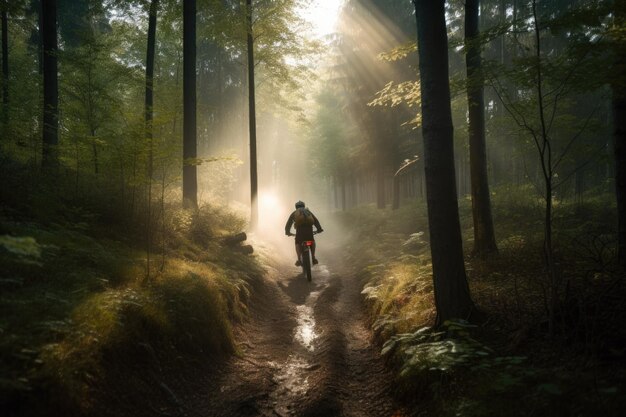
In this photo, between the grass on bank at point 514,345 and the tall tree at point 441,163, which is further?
the tall tree at point 441,163

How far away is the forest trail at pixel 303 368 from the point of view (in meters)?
4.27

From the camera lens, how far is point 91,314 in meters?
4.00

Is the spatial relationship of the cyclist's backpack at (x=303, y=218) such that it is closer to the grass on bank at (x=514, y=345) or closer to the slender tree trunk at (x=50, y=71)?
the grass on bank at (x=514, y=345)

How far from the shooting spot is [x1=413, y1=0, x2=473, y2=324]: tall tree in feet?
16.4

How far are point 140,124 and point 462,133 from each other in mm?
8760

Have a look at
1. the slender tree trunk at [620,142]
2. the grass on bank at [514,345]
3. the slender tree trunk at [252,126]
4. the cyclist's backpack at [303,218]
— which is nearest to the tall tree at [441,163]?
the grass on bank at [514,345]

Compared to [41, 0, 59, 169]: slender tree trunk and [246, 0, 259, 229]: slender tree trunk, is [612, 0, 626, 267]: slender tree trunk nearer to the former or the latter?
[246, 0, 259, 229]: slender tree trunk

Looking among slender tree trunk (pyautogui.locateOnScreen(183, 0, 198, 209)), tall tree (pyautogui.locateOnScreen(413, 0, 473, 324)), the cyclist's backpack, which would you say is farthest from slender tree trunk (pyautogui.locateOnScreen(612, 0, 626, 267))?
slender tree trunk (pyautogui.locateOnScreen(183, 0, 198, 209))

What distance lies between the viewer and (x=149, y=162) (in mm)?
7426

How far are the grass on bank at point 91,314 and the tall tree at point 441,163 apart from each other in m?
3.71

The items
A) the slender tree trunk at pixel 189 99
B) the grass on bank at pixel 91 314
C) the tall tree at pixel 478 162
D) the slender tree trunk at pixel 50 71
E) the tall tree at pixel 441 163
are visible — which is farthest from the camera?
the slender tree trunk at pixel 189 99

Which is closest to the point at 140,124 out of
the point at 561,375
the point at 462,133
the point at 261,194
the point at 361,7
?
the point at 561,375

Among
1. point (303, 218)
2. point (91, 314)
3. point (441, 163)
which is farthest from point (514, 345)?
point (303, 218)

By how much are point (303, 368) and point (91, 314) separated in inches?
121
